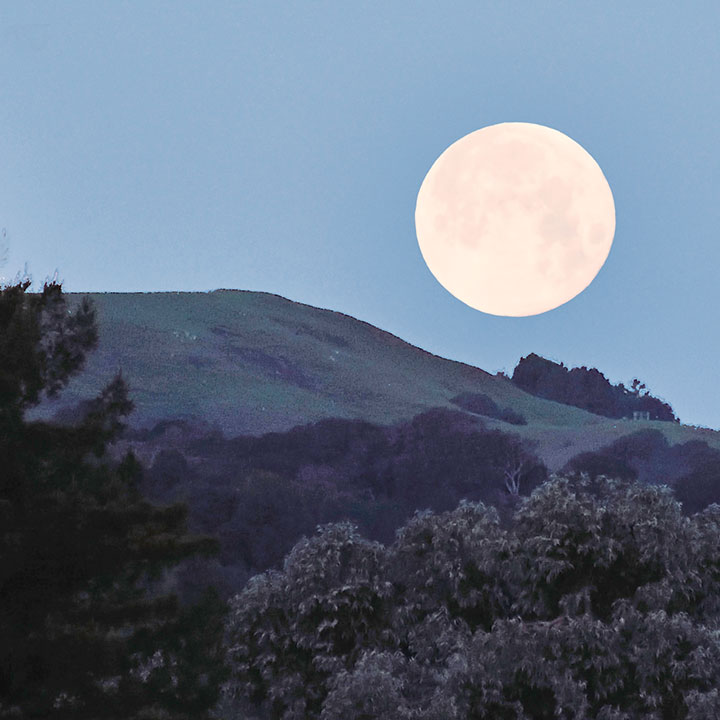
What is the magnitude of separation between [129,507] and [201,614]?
13.1 feet

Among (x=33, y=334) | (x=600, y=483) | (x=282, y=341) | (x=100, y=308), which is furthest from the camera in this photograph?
(x=282, y=341)

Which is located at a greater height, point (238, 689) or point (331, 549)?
point (331, 549)

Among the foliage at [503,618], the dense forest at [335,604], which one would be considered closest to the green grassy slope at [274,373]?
the foliage at [503,618]

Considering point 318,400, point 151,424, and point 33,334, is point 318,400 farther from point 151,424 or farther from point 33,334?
point 33,334

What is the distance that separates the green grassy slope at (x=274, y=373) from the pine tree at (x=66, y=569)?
88.0 meters

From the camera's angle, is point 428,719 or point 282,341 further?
point 282,341

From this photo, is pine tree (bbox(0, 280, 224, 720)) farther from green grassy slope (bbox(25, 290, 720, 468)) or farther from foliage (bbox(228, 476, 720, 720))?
green grassy slope (bbox(25, 290, 720, 468))

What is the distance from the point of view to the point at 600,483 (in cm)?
3034

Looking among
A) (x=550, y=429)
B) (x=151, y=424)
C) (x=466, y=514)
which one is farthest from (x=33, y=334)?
(x=550, y=429)

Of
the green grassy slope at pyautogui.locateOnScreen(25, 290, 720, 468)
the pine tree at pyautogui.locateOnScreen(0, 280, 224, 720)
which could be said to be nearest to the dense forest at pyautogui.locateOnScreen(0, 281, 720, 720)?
the pine tree at pyautogui.locateOnScreen(0, 280, 224, 720)

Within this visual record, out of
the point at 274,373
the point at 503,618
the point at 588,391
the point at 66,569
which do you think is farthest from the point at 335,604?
the point at 588,391

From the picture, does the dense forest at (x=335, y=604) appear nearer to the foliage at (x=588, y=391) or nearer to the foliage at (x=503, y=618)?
the foliage at (x=503, y=618)

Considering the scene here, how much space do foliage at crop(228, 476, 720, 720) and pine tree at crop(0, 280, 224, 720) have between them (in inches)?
213

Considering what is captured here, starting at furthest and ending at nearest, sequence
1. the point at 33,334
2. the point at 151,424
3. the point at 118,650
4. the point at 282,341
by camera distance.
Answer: the point at 282,341 → the point at 151,424 → the point at 33,334 → the point at 118,650
